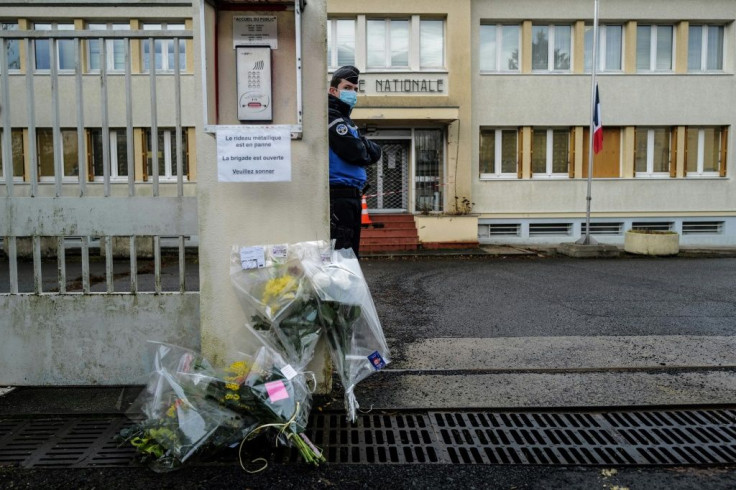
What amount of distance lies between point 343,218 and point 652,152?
16898 mm

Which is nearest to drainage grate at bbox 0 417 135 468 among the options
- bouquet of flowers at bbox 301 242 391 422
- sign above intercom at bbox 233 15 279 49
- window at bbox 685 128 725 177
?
bouquet of flowers at bbox 301 242 391 422

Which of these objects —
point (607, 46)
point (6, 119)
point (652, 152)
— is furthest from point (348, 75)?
point (652, 152)

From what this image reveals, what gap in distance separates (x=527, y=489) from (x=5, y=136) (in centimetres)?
396

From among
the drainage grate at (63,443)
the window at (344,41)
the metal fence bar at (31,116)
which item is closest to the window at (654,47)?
the window at (344,41)

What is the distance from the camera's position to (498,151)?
18.0m

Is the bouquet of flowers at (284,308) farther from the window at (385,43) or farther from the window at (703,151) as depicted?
the window at (703,151)

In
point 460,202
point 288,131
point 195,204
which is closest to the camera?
point 288,131

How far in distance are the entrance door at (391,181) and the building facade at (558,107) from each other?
0.29m

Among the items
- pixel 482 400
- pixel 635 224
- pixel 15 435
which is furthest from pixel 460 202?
pixel 15 435

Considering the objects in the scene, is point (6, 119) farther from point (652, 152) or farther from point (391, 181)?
point (652, 152)

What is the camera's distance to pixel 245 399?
118 inches

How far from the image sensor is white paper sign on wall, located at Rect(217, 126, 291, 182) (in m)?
3.53

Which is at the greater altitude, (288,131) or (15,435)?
(288,131)

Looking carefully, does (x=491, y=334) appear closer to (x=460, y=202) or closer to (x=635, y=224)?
(x=460, y=202)
